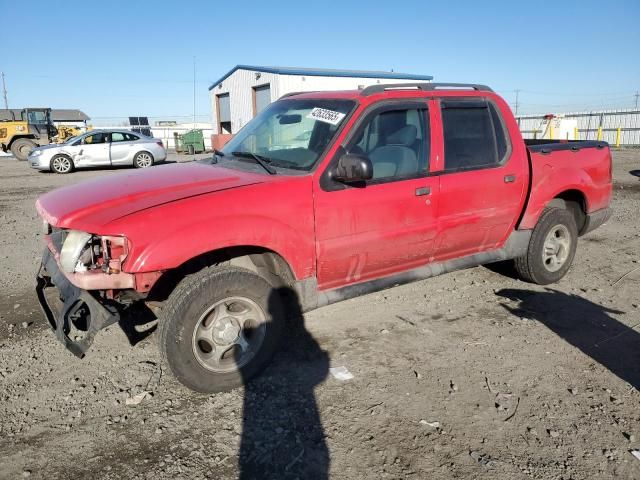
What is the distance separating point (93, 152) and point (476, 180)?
52.8 ft

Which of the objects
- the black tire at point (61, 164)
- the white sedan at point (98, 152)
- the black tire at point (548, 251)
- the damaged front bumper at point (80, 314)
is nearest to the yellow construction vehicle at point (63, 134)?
the white sedan at point (98, 152)

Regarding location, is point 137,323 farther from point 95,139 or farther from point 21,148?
point 21,148

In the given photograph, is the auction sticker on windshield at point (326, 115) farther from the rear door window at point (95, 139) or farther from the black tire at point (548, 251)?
the rear door window at point (95, 139)

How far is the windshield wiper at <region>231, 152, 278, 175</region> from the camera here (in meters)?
3.37

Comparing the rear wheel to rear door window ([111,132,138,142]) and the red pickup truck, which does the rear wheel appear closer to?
Result: rear door window ([111,132,138,142])

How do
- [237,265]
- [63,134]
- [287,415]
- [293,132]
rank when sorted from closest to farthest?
[287,415] < [237,265] < [293,132] < [63,134]

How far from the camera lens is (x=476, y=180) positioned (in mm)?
4043

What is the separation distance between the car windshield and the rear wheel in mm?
14768

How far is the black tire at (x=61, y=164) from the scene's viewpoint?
16359 millimetres

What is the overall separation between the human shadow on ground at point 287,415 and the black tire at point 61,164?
1572cm

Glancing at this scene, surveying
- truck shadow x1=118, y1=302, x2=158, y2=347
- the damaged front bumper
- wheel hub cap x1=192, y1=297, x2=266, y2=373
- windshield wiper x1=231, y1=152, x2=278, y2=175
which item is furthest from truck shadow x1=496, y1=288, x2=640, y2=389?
the damaged front bumper

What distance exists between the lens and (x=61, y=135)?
2672 cm

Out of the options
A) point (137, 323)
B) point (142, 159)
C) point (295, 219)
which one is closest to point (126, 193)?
point (295, 219)

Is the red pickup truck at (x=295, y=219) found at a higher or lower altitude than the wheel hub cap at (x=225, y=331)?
higher
